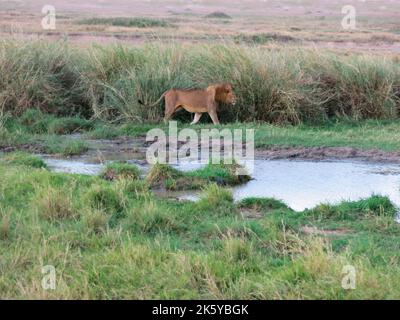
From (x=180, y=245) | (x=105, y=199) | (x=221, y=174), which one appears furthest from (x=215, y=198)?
(x=221, y=174)

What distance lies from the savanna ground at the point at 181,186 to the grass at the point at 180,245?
0.02 m

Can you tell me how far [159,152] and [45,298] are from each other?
6.71 metres

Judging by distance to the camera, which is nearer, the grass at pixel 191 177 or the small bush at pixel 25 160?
the grass at pixel 191 177

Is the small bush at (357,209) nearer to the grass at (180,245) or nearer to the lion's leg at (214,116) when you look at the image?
Answer: the grass at (180,245)

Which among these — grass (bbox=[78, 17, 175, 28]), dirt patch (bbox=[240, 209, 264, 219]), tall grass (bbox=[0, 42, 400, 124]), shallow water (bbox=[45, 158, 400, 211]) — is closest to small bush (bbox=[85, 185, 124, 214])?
shallow water (bbox=[45, 158, 400, 211])

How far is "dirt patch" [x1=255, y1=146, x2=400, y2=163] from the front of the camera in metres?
11.5

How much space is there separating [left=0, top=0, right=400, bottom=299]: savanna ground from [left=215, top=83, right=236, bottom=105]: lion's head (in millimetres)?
415

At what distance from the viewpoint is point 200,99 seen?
1367cm

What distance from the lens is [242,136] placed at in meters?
12.9

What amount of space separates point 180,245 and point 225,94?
6.89 meters

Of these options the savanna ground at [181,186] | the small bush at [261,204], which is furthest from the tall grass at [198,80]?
the small bush at [261,204]

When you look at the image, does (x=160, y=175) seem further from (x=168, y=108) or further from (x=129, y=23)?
(x=129, y=23)

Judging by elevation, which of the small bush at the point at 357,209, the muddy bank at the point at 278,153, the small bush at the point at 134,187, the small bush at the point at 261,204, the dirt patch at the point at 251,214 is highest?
the small bush at the point at 134,187

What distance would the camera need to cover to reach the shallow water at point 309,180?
9258 millimetres
